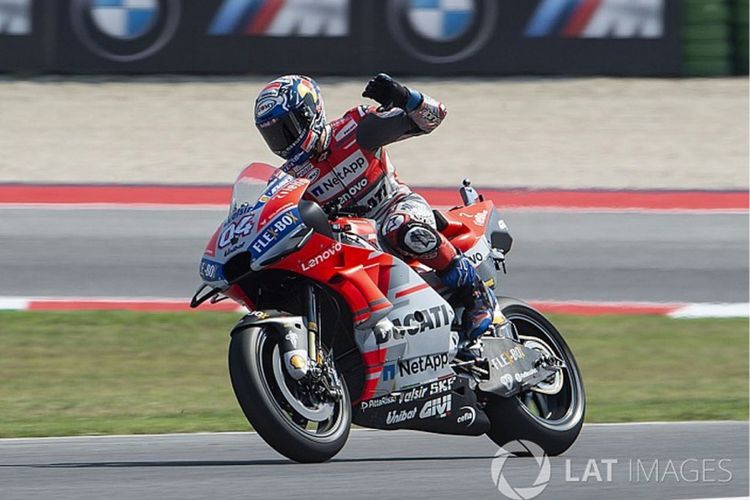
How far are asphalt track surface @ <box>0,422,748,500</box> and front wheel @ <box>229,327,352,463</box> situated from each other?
11cm

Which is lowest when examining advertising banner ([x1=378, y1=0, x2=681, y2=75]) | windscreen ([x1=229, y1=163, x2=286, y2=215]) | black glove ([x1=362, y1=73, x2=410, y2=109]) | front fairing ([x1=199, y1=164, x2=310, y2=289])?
front fairing ([x1=199, y1=164, x2=310, y2=289])

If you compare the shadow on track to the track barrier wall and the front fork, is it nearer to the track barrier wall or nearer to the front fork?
the front fork

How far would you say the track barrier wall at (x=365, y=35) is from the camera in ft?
59.4

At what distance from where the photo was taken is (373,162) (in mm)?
6480

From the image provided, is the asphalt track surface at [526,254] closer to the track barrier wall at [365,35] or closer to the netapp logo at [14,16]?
the track barrier wall at [365,35]

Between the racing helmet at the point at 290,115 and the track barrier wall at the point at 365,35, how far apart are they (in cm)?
1208

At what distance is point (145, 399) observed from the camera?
8156 millimetres

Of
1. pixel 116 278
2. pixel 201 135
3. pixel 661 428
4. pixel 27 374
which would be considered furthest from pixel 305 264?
pixel 201 135

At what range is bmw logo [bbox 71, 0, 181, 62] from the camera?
58.6ft

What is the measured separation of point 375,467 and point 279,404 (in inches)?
20.2

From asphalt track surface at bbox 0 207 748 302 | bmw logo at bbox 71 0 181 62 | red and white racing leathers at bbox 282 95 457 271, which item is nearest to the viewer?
red and white racing leathers at bbox 282 95 457 271

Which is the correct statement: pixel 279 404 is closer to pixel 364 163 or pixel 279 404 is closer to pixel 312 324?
pixel 312 324

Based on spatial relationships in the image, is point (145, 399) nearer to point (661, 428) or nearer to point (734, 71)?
point (661, 428)

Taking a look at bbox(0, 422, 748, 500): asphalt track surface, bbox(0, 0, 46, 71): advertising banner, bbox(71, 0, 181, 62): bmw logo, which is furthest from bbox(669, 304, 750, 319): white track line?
bbox(0, 0, 46, 71): advertising banner
